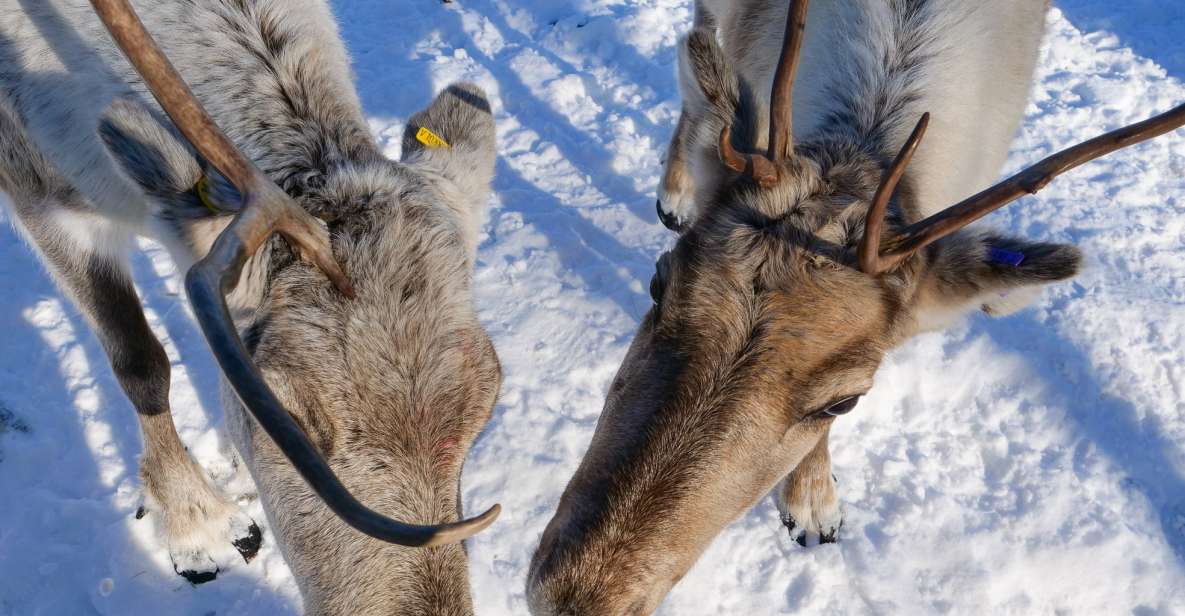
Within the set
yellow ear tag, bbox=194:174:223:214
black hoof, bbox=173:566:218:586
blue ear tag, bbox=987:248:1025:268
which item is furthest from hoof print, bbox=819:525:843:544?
yellow ear tag, bbox=194:174:223:214

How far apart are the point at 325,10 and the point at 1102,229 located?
616 centimetres

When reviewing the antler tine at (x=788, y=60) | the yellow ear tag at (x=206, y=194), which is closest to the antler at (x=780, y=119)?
the antler tine at (x=788, y=60)

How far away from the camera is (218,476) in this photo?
4730mm

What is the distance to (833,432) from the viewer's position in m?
5.07

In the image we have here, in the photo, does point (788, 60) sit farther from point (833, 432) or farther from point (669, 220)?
point (669, 220)

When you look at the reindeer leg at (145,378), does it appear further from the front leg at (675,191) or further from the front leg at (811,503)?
the front leg at (675,191)

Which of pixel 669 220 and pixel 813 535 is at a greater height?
pixel 669 220

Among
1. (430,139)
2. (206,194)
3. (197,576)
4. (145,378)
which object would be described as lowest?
(197,576)

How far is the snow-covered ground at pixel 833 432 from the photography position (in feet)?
14.2

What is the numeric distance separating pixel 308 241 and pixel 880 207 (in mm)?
1844

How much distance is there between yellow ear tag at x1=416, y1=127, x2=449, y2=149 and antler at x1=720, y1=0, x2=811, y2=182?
120cm

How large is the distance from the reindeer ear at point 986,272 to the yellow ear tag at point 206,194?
267cm

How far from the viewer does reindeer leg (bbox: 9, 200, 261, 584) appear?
3.93 meters

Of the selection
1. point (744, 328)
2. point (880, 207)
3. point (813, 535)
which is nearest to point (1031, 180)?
point (880, 207)
